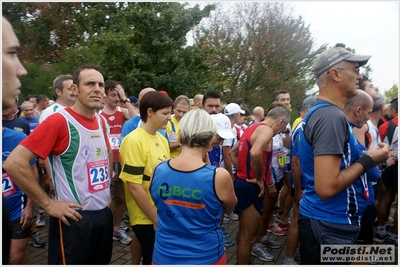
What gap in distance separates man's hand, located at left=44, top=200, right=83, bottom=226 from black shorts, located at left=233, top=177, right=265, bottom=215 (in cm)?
193

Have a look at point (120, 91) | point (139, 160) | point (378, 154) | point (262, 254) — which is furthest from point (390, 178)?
point (120, 91)

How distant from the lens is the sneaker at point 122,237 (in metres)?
4.66

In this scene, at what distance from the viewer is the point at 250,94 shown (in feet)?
57.0

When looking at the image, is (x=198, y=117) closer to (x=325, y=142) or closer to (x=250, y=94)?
(x=325, y=142)

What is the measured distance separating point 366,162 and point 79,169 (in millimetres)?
2131

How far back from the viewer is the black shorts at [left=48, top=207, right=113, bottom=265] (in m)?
2.43

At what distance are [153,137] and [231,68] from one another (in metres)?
15.2

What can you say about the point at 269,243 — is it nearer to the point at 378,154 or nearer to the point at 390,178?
the point at 390,178

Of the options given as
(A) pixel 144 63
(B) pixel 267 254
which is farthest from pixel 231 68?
(B) pixel 267 254

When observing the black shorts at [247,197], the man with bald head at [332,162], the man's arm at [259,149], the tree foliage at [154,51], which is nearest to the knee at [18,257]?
the black shorts at [247,197]

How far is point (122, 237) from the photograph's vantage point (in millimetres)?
4727

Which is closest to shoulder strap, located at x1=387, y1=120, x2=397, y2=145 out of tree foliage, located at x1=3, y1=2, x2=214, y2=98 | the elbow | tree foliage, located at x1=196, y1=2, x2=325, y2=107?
the elbow

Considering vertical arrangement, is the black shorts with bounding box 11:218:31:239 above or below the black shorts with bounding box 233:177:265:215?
below

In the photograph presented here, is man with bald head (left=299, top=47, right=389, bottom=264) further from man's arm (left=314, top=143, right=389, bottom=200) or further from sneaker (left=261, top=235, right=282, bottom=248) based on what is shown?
sneaker (left=261, top=235, right=282, bottom=248)
